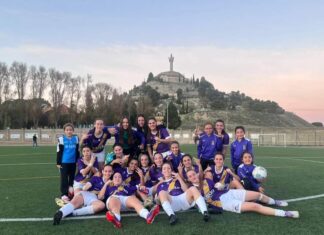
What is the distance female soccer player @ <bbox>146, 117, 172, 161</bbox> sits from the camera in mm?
7621

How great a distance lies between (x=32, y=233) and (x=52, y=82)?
63.5 m

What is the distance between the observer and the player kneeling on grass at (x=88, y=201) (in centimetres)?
566

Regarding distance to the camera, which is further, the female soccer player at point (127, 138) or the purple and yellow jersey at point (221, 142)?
the purple and yellow jersey at point (221, 142)

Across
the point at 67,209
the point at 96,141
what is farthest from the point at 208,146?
the point at 67,209

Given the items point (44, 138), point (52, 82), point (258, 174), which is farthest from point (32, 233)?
point (52, 82)

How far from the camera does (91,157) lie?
7.14 m

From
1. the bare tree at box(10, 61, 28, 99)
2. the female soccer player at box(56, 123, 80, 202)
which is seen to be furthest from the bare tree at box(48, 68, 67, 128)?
the female soccer player at box(56, 123, 80, 202)

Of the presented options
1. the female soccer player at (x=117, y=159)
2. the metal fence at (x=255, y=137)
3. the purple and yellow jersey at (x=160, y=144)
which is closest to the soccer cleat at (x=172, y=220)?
the female soccer player at (x=117, y=159)

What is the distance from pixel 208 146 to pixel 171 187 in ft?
6.13

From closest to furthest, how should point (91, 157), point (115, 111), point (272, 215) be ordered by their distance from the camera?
point (272, 215) < point (91, 157) < point (115, 111)

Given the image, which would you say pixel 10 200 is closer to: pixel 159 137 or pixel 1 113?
pixel 159 137

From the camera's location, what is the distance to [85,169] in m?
6.86

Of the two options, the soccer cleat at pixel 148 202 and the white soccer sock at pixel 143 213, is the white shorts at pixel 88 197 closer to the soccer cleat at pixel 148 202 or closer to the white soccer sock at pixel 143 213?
the soccer cleat at pixel 148 202

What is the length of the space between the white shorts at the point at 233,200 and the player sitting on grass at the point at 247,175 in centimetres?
39
